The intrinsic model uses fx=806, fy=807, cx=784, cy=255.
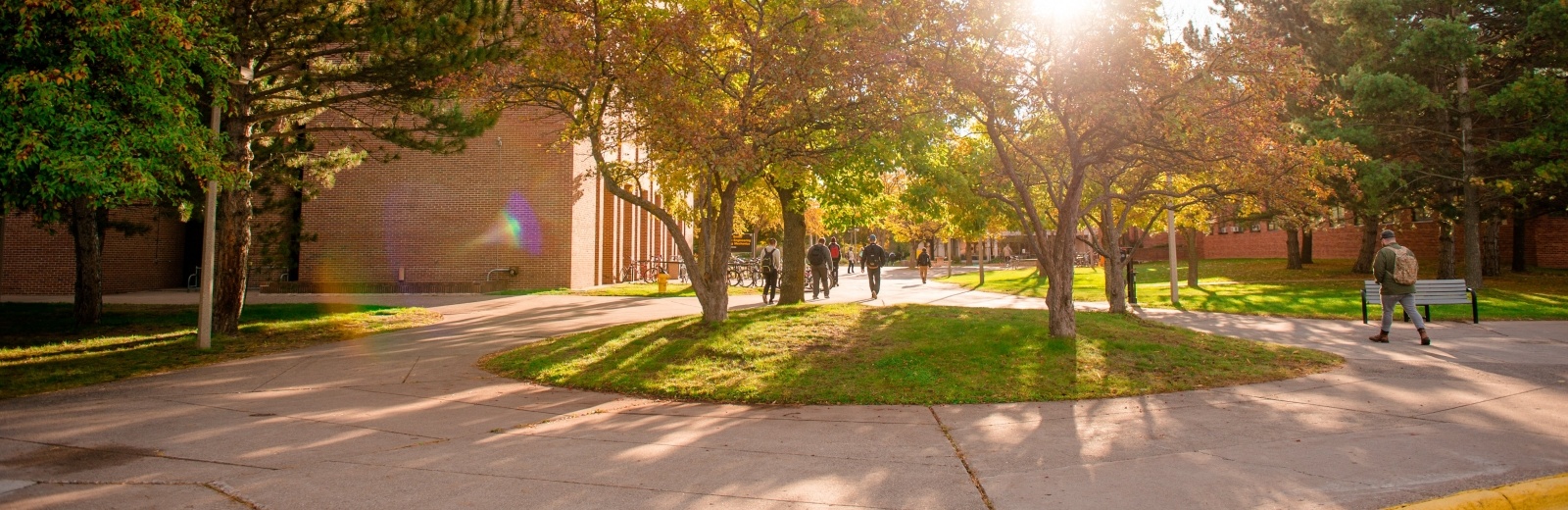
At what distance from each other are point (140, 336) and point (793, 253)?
10892 millimetres

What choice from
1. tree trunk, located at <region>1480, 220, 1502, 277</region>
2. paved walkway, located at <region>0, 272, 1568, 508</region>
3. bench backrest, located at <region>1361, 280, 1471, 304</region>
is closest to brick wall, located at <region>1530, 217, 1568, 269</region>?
tree trunk, located at <region>1480, 220, 1502, 277</region>

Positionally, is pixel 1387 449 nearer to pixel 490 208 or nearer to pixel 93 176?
pixel 93 176

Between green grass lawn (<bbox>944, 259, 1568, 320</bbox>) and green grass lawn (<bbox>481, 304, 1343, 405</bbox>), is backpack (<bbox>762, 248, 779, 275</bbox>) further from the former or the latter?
green grass lawn (<bbox>481, 304, 1343, 405</bbox>)

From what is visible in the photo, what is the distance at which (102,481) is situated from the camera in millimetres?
4539

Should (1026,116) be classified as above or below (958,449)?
above

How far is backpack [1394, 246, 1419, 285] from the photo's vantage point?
10.1m

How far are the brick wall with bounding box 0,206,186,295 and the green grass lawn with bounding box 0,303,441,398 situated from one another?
737cm

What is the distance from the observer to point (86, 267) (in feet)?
47.6

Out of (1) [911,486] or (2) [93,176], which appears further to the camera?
(2) [93,176]

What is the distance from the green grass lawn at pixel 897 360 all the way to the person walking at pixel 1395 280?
83.5 inches

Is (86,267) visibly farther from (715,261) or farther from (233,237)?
(715,261)

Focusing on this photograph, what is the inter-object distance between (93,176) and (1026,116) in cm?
918

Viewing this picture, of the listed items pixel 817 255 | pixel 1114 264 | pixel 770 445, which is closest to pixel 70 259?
pixel 817 255

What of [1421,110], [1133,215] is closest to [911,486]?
[1133,215]
